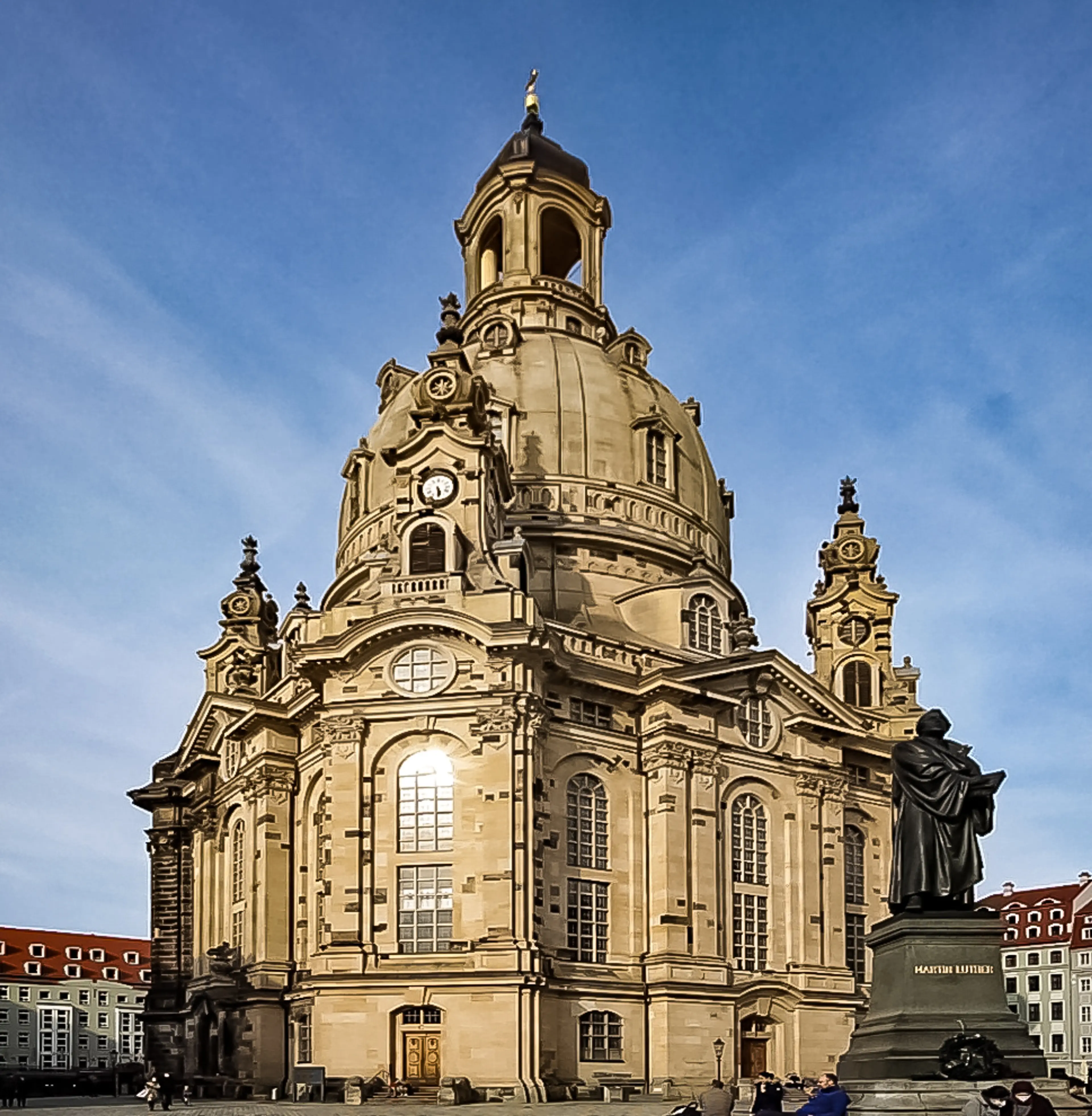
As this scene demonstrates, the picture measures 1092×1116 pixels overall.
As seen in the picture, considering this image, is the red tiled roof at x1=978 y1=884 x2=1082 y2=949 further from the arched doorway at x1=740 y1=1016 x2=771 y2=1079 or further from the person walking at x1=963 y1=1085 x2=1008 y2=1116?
the person walking at x1=963 y1=1085 x2=1008 y2=1116

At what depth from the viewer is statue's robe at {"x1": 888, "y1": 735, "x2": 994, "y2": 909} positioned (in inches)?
860

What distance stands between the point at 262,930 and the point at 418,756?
40.7ft

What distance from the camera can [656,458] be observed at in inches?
2785

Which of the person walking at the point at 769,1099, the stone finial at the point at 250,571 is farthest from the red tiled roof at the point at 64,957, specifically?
the person walking at the point at 769,1099

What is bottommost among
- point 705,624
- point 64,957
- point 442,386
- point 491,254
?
point 64,957

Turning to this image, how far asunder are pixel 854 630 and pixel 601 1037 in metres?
28.5

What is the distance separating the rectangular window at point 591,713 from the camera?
186 feet

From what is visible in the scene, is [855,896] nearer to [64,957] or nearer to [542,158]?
[542,158]

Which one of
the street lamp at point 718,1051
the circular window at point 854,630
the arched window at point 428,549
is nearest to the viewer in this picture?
the street lamp at point 718,1051

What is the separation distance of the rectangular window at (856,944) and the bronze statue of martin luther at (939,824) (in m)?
42.9

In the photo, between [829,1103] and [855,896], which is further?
[855,896]

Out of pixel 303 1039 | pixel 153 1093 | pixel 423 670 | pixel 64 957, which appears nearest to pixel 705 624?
pixel 423 670

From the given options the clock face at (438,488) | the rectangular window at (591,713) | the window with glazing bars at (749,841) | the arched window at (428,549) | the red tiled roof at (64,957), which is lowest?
the red tiled roof at (64,957)

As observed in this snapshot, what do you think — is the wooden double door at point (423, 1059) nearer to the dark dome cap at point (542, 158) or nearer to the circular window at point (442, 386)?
the circular window at point (442, 386)
